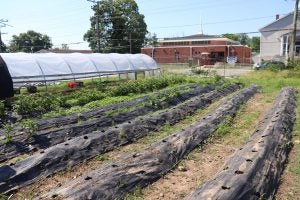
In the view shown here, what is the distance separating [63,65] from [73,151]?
12.6 meters

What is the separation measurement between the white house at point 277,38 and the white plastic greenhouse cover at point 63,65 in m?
20.7

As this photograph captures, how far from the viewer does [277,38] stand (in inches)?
1534

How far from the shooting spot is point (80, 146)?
6.47m

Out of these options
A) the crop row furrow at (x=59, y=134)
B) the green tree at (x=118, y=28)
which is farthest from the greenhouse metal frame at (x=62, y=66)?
the green tree at (x=118, y=28)

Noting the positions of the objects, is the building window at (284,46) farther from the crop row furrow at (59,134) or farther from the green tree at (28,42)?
the green tree at (28,42)

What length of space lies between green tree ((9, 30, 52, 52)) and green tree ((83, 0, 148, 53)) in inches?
807

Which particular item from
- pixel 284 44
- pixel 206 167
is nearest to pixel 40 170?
pixel 206 167

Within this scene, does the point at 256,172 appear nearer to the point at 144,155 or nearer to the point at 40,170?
the point at 144,155

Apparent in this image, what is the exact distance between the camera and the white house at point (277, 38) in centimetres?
3816

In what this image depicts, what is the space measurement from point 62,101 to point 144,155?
683 cm

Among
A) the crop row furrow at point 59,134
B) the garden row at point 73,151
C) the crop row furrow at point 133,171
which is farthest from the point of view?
the crop row furrow at point 59,134

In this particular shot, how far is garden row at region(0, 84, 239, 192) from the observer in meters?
5.18

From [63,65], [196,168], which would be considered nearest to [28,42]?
[63,65]

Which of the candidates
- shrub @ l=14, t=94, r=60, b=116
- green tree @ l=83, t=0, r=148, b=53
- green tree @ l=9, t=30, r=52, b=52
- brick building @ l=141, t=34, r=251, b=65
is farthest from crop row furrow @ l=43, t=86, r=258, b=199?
green tree @ l=9, t=30, r=52, b=52
